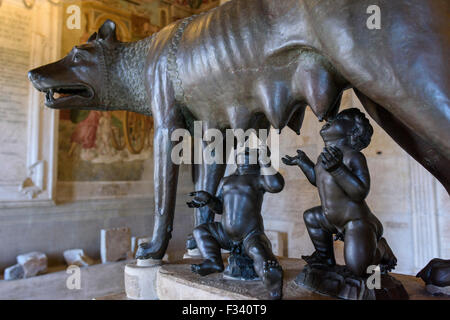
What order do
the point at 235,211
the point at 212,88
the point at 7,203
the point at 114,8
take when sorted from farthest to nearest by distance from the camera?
the point at 114,8
the point at 7,203
the point at 212,88
the point at 235,211

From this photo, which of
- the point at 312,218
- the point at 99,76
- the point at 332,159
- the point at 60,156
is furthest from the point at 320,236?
the point at 60,156

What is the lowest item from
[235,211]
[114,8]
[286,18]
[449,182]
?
[235,211]

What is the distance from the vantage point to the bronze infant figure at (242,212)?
1135 mm

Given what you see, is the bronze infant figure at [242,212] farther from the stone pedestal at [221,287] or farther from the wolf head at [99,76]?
the wolf head at [99,76]

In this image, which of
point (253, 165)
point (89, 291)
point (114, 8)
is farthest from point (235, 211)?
point (114, 8)

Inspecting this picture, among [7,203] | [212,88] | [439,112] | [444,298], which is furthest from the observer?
[7,203]

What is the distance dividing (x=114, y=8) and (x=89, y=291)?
360 centimetres

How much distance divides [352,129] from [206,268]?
697 millimetres

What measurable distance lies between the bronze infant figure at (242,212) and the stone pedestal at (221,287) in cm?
7

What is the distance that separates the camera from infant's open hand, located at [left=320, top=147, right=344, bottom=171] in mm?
958

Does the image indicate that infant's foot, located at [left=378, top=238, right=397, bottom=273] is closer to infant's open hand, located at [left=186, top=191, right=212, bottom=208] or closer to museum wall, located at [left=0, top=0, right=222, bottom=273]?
infant's open hand, located at [left=186, top=191, right=212, bottom=208]

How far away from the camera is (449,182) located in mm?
1133

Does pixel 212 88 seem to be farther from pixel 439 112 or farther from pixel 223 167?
pixel 439 112

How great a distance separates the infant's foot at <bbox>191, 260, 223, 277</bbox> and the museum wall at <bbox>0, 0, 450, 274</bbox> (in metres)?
1.65
